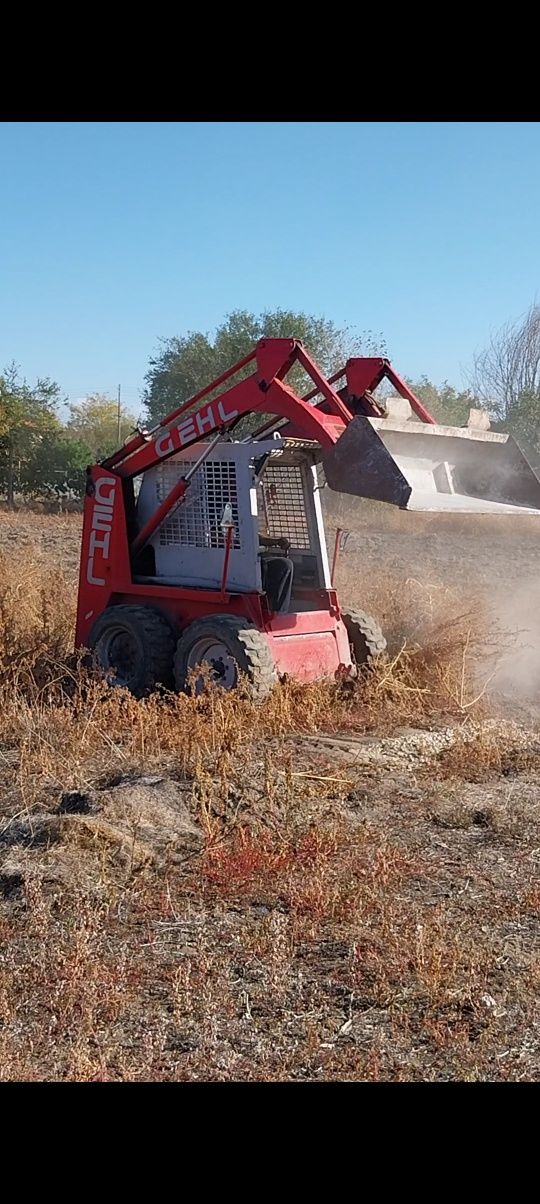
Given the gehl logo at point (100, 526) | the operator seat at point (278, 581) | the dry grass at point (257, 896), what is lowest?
the dry grass at point (257, 896)

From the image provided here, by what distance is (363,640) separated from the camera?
387 inches

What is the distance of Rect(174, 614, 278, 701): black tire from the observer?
8.49 m

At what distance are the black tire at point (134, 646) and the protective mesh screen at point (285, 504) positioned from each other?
4.53 ft

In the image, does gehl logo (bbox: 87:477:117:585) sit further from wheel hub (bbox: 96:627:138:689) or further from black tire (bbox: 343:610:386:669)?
black tire (bbox: 343:610:386:669)

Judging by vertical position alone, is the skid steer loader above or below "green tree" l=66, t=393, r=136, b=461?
below

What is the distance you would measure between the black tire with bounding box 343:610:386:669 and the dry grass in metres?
0.77

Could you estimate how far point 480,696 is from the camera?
9742mm

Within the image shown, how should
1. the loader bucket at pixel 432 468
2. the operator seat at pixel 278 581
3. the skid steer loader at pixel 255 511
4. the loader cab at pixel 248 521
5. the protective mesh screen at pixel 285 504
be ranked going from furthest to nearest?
1. the protective mesh screen at pixel 285 504
2. the operator seat at pixel 278 581
3. the loader cab at pixel 248 521
4. the skid steer loader at pixel 255 511
5. the loader bucket at pixel 432 468

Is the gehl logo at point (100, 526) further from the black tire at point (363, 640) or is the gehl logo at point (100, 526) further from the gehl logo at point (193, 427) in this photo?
the black tire at point (363, 640)

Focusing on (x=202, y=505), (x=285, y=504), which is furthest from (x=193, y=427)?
(x=285, y=504)

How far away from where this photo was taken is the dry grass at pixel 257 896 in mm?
3939

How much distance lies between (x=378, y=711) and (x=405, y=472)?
1.92 m

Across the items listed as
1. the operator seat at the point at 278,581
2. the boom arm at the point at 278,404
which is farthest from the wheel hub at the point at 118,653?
the boom arm at the point at 278,404

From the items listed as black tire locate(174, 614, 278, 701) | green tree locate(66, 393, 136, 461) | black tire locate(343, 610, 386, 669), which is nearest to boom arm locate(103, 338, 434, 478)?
black tire locate(174, 614, 278, 701)
